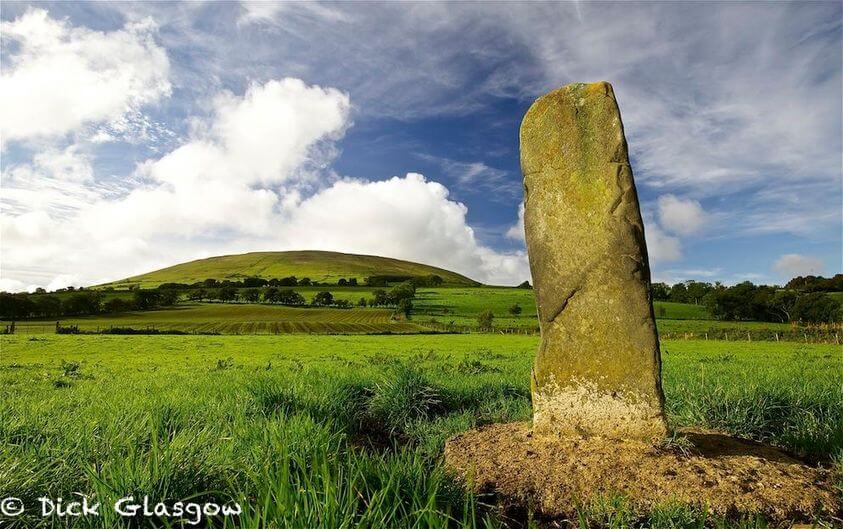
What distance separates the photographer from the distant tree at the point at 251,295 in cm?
12044

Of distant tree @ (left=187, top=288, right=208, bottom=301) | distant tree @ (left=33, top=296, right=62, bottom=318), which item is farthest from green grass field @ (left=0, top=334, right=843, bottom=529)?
distant tree @ (left=187, top=288, right=208, bottom=301)

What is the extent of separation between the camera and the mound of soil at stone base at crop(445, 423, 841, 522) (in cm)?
459

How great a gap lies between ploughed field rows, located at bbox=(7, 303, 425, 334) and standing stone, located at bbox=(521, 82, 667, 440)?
65825 millimetres

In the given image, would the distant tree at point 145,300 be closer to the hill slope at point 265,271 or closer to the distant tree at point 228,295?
the distant tree at point 228,295

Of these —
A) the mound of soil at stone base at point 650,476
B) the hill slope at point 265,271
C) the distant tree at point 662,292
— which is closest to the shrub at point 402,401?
the mound of soil at stone base at point 650,476

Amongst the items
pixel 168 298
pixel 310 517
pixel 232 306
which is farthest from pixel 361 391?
pixel 168 298

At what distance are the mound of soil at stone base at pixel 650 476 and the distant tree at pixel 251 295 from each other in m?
121

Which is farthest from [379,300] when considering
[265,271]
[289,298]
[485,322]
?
[265,271]

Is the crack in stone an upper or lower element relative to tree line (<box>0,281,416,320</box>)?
lower

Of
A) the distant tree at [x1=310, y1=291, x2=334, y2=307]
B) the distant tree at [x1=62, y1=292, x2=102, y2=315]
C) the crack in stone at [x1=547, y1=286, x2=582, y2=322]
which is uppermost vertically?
the distant tree at [x1=310, y1=291, x2=334, y2=307]

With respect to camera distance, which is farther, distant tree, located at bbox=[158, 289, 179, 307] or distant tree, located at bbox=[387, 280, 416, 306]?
distant tree, located at bbox=[387, 280, 416, 306]

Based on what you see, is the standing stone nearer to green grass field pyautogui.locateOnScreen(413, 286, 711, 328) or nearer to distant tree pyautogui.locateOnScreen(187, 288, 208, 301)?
green grass field pyautogui.locateOnScreen(413, 286, 711, 328)

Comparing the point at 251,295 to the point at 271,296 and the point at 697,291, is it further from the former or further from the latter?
the point at 697,291

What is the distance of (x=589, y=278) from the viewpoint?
608 cm
